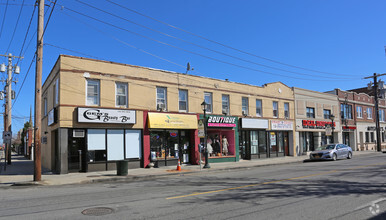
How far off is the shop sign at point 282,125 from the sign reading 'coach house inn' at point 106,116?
47.0 feet

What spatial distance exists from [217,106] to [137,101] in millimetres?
7023

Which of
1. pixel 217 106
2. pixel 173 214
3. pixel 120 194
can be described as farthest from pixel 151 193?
pixel 217 106

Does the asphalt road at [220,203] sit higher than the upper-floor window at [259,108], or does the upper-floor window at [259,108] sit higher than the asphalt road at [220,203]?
the upper-floor window at [259,108]

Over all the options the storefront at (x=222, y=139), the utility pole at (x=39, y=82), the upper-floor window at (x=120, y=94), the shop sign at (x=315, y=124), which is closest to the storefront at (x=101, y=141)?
Result: the upper-floor window at (x=120, y=94)

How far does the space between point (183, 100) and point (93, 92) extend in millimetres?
6671

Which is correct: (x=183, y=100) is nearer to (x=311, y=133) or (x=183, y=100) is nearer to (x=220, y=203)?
(x=220, y=203)

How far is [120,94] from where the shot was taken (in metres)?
18.7

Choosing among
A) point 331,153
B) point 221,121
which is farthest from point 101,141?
point 331,153

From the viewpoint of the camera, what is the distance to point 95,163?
1728cm

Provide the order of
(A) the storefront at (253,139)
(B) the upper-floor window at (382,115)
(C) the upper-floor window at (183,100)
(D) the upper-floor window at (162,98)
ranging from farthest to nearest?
(B) the upper-floor window at (382,115)
(A) the storefront at (253,139)
(C) the upper-floor window at (183,100)
(D) the upper-floor window at (162,98)

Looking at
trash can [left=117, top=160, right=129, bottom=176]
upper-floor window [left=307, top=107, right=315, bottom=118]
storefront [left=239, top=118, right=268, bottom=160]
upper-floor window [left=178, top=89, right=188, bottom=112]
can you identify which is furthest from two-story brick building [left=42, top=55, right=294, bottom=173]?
upper-floor window [left=307, top=107, right=315, bottom=118]

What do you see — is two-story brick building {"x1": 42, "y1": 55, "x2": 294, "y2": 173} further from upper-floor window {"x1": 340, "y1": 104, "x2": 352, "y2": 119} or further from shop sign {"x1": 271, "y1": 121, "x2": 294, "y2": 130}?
upper-floor window {"x1": 340, "y1": 104, "x2": 352, "y2": 119}

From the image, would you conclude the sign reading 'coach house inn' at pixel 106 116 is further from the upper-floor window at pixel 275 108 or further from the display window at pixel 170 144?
the upper-floor window at pixel 275 108

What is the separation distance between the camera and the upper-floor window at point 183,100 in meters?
21.5
